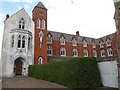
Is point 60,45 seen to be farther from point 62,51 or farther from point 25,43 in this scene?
point 25,43

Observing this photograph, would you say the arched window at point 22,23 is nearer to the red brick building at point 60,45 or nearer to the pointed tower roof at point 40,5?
the red brick building at point 60,45

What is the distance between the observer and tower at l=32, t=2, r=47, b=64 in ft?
79.6

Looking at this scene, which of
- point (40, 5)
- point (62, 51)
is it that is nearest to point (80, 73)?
point (62, 51)

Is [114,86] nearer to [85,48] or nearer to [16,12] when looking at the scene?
[16,12]

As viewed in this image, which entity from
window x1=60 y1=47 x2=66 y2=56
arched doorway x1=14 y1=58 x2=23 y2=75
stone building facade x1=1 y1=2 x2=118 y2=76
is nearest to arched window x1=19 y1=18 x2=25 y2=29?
stone building facade x1=1 y1=2 x2=118 y2=76

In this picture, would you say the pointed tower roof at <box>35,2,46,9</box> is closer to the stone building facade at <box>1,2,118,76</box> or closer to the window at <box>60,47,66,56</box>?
the stone building facade at <box>1,2,118,76</box>

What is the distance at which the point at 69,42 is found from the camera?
34.5 meters

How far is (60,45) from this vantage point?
32.6 metres

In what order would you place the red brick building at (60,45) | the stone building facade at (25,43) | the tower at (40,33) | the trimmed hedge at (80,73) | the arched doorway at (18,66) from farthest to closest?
the red brick building at (60,45)
the tower at (40,33)
the arched doorway at (18,66)
the stone building facade at (25,43)
the trimmed hedge at (80,73)

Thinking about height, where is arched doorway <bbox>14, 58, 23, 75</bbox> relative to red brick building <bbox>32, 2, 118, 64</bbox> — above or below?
below

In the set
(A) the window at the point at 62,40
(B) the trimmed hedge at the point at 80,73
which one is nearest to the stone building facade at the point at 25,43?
(A) the window at the point at 62,40

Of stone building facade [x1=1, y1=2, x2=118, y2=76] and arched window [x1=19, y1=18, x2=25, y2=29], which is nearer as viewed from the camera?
stone building facade [x1=1, y1=2, x2=118, y2=76]

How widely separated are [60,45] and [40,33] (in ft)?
29.7

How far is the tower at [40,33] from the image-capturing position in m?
24.3
